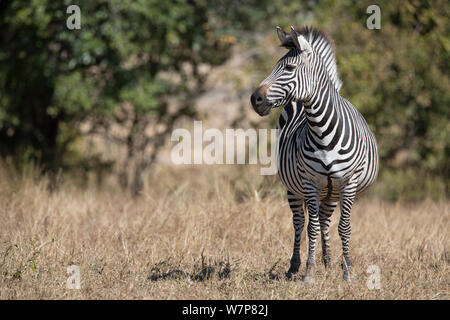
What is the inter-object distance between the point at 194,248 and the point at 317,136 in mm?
2023

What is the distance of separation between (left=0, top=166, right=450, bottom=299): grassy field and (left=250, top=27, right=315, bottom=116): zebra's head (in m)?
1.64

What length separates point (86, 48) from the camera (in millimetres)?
10227

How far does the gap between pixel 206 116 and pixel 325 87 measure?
7854 mm

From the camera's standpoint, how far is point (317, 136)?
18.1 feet

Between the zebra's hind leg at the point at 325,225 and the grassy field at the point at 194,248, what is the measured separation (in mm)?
140

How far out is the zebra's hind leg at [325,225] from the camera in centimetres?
630

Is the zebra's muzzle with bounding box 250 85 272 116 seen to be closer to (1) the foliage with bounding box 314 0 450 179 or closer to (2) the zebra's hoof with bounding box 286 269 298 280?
(2) the zebra's hoof with bounding box 286 269 298 280

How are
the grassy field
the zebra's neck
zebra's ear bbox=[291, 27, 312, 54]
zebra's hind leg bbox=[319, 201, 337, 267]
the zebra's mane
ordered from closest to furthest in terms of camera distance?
1. the grassy field
2. zebra's ear bbox=[291, 27, 312, 54]
3. the zebra's neck
4. the zebra's mane
5. zebra's hind leg bbox=[319, 201, 337, 267]

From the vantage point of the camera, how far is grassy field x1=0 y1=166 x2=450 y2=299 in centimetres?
522

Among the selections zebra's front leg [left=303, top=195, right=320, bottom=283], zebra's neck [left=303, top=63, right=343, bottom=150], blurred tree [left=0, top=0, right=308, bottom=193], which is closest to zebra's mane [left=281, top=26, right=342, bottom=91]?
zebra's neck [left=303, top=63, right=343, bottom=150]

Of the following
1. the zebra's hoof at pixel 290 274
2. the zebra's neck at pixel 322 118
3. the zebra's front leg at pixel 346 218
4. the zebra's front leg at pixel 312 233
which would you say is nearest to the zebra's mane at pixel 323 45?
the zebra's neck at pixel 322 118

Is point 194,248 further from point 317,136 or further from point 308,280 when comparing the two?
point 317,136

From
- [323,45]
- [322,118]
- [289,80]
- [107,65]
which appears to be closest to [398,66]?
[107,65]
